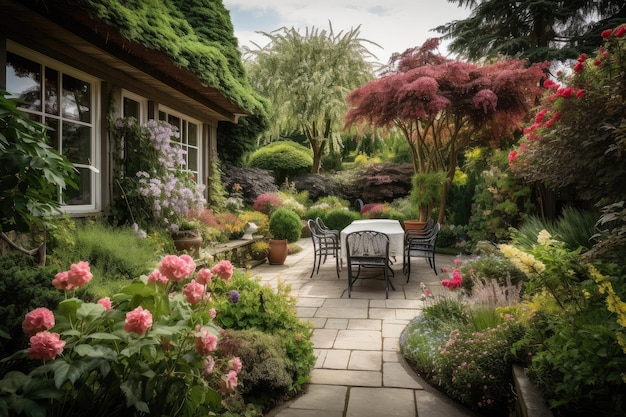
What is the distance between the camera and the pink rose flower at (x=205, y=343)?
5.20 ft

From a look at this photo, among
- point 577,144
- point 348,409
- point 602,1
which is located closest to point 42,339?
point 348,409

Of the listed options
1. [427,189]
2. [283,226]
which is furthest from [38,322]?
[427,189]

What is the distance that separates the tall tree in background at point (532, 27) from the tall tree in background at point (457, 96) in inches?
83.2

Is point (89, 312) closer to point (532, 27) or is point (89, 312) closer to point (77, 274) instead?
point (77, 274)

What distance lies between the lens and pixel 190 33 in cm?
593

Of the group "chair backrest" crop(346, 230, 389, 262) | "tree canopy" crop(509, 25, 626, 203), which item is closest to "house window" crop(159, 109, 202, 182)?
"chair backrest" crop(346, 230, 389, 262)

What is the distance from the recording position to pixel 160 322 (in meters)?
1.66

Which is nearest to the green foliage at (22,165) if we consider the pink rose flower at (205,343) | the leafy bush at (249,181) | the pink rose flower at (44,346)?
the pink rose flower at (44,346)

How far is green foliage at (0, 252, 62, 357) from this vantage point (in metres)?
1.92

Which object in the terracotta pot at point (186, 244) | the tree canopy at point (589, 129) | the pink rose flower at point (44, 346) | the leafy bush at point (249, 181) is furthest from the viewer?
the leafy bush at point (249, 181)

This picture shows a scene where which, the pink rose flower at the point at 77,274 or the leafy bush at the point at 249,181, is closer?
the pink rose flower at the point at 77,274

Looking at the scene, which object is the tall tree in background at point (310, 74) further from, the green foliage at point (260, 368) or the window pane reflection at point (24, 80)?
the green foliage at point (260, 368)

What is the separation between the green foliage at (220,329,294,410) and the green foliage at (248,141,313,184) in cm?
1371

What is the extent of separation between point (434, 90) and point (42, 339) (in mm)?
8219
